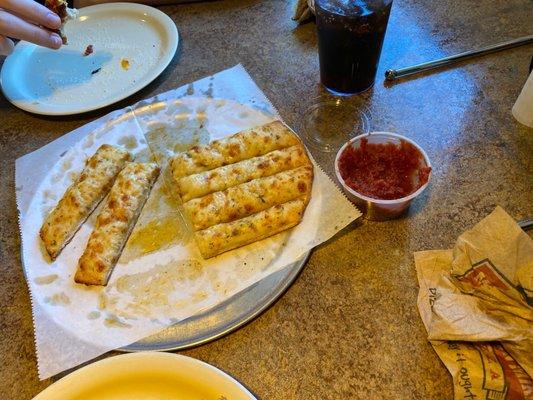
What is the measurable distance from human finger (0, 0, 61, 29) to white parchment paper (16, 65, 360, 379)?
37 cm

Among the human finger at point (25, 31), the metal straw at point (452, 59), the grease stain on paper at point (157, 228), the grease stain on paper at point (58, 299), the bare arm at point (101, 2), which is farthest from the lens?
the bare arm at point (101, 2)

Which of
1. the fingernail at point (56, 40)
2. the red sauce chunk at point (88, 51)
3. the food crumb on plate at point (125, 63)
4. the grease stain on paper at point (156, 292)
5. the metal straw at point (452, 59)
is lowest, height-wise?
the grease stain on paper at point (156, 292)

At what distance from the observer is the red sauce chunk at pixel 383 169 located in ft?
3.59

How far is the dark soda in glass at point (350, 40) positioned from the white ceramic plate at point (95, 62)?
1.95 ft

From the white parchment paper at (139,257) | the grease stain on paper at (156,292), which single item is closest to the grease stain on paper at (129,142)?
the white parchment paper at (139,257)

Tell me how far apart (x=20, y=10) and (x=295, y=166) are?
3.32 ft

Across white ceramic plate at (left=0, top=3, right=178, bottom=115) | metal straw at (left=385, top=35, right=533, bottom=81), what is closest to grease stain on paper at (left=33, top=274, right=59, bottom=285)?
white ceramic plate at (left=0, top=3, right=178, bottom=115)

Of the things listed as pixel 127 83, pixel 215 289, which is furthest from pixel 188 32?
pixel 215 289

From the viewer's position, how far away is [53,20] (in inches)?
56.9

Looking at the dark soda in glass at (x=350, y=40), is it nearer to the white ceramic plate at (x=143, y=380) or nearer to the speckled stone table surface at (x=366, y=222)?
the speckled stone table surface at (x=366, y=222)

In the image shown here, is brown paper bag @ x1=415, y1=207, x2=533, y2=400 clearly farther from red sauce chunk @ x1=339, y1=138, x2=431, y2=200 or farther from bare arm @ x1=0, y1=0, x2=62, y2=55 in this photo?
bare arm @ x1=0, y1=0, x2=62, y2=55

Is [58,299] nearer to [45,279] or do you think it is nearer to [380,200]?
[45,279]

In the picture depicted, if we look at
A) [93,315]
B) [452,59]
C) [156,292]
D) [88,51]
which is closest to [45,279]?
[93,315]

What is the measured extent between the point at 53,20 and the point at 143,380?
1.20m
